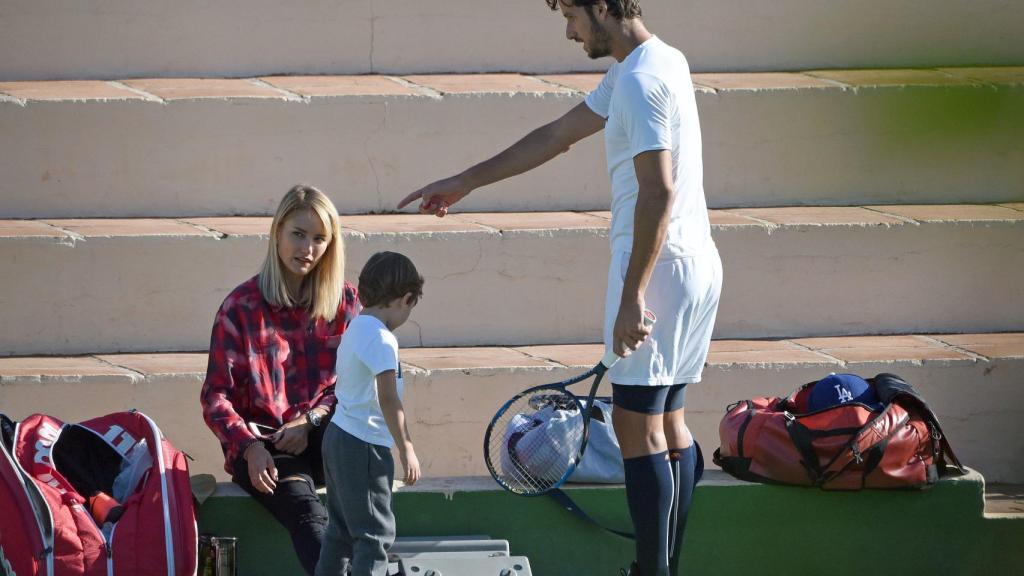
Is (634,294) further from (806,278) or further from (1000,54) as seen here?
(1000,54)

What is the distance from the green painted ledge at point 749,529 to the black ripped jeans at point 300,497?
149 mm

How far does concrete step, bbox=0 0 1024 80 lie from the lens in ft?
17.6

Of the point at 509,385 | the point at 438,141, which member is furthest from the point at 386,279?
the point at 438,141

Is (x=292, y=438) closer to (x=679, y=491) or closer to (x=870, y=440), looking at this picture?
(x=679, y=491)

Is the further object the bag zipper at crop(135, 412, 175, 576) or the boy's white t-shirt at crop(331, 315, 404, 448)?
the bag zipper at crop(135, 412, 175, 576)

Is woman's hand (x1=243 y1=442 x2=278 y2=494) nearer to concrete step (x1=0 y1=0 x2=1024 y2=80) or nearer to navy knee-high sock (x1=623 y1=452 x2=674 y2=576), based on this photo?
navy knee-high sock (x1=623 y1=452 x2=674 y2=576)

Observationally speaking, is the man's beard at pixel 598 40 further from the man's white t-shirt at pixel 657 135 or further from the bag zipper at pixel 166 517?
the bag zipper at pixel 166 517

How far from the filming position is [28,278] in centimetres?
466

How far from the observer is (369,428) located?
10.4 feet

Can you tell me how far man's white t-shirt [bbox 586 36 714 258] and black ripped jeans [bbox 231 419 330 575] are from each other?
1004 mm

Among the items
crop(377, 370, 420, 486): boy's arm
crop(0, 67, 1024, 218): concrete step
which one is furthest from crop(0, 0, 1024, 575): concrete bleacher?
crop(377, 370, 420, 486): boy's arm

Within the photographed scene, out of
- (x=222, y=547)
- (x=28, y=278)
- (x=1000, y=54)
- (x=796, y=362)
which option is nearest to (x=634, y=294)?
(x=222, y=547)

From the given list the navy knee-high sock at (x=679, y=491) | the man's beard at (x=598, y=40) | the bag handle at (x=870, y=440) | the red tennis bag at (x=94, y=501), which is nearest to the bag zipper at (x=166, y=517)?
the red tennis bag at (x=94, y=501)

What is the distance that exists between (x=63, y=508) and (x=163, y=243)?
1578 millimetres
